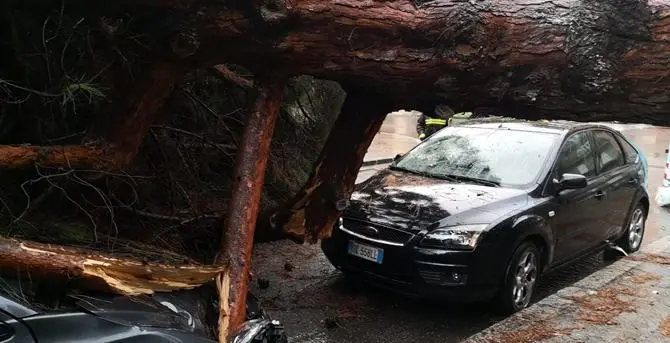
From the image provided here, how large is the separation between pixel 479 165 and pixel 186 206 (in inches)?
108

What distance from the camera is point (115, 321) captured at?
2.62 m

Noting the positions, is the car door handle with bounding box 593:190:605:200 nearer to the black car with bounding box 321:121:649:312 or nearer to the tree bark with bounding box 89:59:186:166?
the black car with bounding box 321:121:649:312

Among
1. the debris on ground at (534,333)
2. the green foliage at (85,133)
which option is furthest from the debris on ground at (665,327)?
the green foliage at (85,133)

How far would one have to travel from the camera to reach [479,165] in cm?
614

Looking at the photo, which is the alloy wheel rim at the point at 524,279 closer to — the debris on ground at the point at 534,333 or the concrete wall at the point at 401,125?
the debris on ground at the point at 534,333

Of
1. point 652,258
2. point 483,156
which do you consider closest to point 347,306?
point 483,156

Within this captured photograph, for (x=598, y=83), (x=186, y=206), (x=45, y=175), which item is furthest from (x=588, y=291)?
(x=45, y=175)

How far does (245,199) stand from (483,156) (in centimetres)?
310

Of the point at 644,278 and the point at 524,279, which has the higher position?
the point at 524,279

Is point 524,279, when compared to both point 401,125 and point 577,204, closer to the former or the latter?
point 577,204

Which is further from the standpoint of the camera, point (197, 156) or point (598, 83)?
point (197, 156)

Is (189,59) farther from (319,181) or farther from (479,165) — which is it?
(479,165)

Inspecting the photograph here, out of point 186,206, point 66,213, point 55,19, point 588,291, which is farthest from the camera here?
point 588,291

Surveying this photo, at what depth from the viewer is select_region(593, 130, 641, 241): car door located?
6.70 metres
